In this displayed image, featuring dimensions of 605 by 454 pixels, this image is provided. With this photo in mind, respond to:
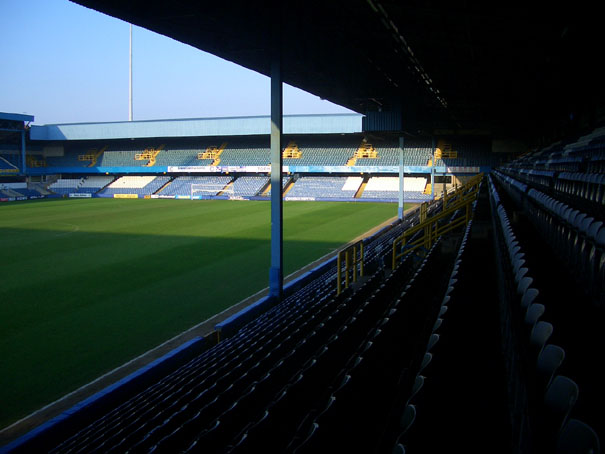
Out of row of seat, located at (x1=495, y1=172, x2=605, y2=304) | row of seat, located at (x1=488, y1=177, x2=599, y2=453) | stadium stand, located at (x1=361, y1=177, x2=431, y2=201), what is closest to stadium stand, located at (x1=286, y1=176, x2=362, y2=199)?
stadium stand, located at (x1=361, y1=177, x2=431, y2=201)

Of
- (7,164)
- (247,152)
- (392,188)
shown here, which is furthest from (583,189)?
(7,164)

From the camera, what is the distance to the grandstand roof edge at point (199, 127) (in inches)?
1457

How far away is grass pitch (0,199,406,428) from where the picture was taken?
23.1ft

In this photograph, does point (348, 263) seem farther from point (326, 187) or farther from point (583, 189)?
point (326, 187)

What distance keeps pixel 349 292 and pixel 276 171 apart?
2.57m

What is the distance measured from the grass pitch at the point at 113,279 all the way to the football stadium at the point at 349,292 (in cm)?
7

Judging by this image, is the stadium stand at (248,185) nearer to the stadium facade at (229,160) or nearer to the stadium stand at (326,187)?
the stadium facade at (229,160)

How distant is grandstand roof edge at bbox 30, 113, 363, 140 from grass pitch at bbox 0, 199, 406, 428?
12.7 m

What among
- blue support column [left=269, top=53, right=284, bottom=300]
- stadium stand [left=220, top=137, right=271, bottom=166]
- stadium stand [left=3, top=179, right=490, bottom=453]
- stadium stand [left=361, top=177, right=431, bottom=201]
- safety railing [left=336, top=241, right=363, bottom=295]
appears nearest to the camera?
stadium stand [left=3, top=179, right=490, bottom=453]

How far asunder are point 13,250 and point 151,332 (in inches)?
415

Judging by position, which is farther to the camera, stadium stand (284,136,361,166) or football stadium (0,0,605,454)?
stadium stand (284,136,361,166)

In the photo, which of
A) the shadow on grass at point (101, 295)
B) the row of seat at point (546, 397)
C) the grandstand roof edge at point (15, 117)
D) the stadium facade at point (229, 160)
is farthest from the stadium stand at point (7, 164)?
the row of seat at point (546, 397)

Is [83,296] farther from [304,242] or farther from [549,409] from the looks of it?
[549,409]

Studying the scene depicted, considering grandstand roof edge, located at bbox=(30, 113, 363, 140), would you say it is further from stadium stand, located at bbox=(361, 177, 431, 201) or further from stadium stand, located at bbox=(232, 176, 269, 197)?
stadium stand, located at bbox=(361, 177, 431, 201)
